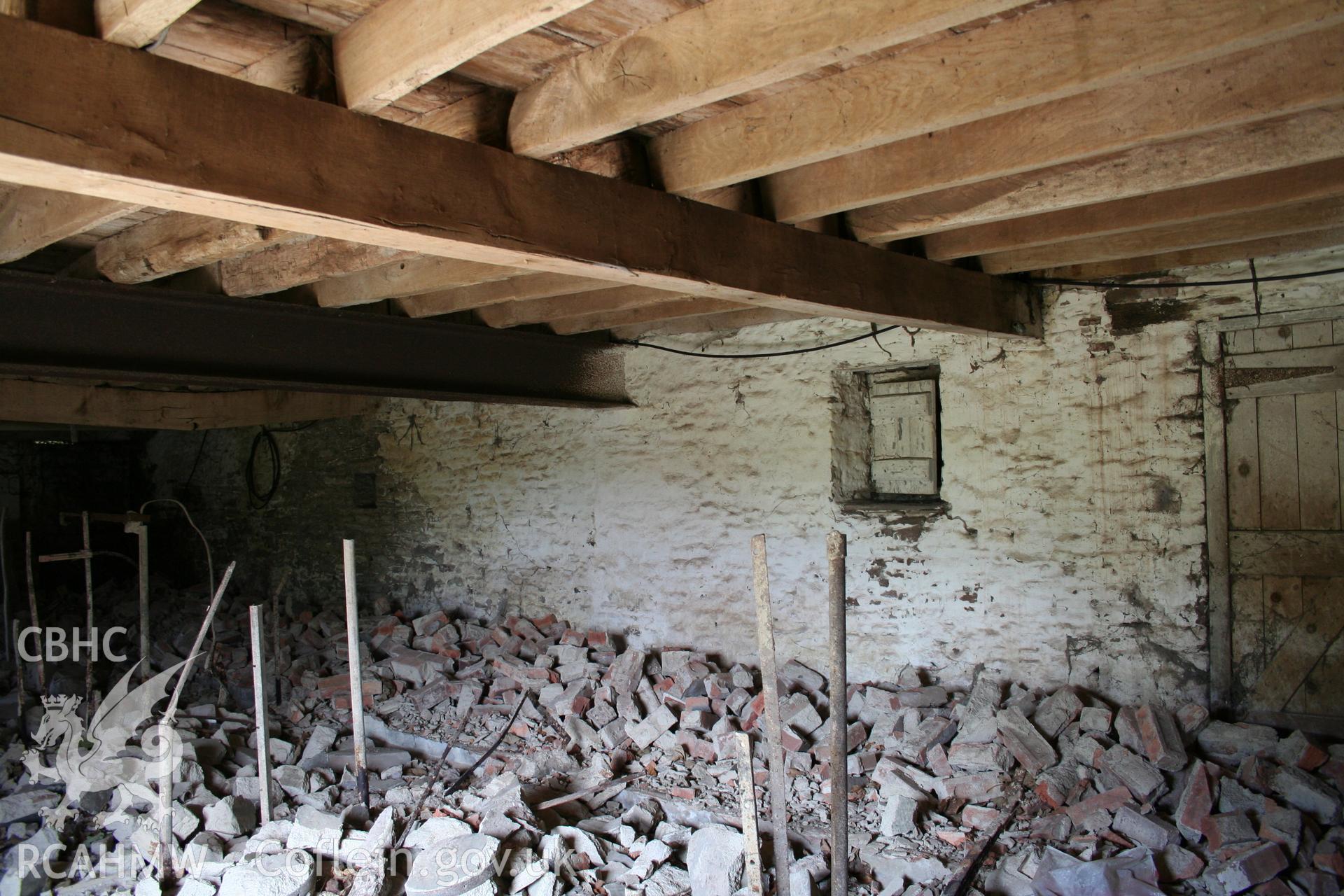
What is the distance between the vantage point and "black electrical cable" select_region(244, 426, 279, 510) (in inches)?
325

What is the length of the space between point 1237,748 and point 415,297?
4039 mm

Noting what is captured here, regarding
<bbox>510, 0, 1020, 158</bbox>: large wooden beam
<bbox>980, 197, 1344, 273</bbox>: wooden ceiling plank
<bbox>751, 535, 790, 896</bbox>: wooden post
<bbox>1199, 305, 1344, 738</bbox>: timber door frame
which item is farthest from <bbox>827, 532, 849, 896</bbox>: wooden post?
<bbox>1199, 305, 1344, 738</bbox>: timber door frame

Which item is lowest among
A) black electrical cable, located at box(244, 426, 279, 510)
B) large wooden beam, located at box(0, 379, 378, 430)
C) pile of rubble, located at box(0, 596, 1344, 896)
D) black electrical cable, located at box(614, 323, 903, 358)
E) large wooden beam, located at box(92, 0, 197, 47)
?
pile of rubble, located at box(0, 596, 1344, 896)

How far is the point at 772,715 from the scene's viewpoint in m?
2.83

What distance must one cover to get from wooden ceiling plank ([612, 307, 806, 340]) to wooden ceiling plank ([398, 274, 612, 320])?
3.18ft

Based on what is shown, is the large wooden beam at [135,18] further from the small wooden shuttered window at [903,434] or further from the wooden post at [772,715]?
the small wooden shuttered window at [903,434]

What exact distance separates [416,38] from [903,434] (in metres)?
3.63

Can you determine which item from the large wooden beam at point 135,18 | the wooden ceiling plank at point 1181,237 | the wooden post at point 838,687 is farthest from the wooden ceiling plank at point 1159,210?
the large wooden beam at point 135,18

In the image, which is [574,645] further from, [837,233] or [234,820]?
[837,233]

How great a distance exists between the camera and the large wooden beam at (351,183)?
140cm

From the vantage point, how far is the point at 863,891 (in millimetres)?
3115

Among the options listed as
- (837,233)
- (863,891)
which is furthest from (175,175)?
(863,891)

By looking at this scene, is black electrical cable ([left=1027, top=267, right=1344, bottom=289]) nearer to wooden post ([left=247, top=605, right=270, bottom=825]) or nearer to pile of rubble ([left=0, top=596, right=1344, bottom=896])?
pile of rubble ([left=0, top=596, right=1344, bottom=896])

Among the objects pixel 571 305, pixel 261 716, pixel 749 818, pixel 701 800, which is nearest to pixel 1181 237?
pixel 571 305
